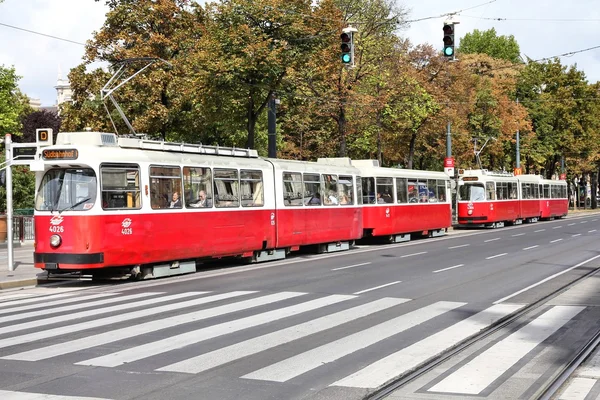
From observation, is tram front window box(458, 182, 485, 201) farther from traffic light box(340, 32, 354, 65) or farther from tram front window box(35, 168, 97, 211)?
tram front window box(35, 168, 97, 211)

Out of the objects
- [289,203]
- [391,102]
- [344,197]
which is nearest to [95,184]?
[289,203]

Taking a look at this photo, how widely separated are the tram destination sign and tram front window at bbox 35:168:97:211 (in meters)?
0.30

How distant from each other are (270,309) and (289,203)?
1138 cm

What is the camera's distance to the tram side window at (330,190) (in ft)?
85.5

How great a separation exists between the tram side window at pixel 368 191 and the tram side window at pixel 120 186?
14166 millimetres

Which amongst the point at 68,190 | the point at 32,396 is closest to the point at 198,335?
the point at 32,396

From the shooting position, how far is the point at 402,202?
107ft

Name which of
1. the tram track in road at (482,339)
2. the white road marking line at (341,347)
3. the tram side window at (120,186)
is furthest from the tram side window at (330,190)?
the tram track in road at (482,339)

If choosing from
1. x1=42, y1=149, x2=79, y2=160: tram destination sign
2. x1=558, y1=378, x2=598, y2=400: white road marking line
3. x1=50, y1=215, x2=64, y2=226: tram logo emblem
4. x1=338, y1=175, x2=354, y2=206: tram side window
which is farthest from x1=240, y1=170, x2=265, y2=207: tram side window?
x1=558, y1=378, x2=598, y2=400: white road marking line

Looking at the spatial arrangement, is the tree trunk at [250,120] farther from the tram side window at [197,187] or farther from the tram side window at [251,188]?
the tram side window at [197,187]

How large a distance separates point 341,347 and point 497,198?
1467 inches

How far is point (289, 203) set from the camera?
77.6 ft

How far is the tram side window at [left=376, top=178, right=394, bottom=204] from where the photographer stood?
3102cm

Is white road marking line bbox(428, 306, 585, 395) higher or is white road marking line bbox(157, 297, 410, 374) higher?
white road marking line bbox(157, 297, 410, 374)
